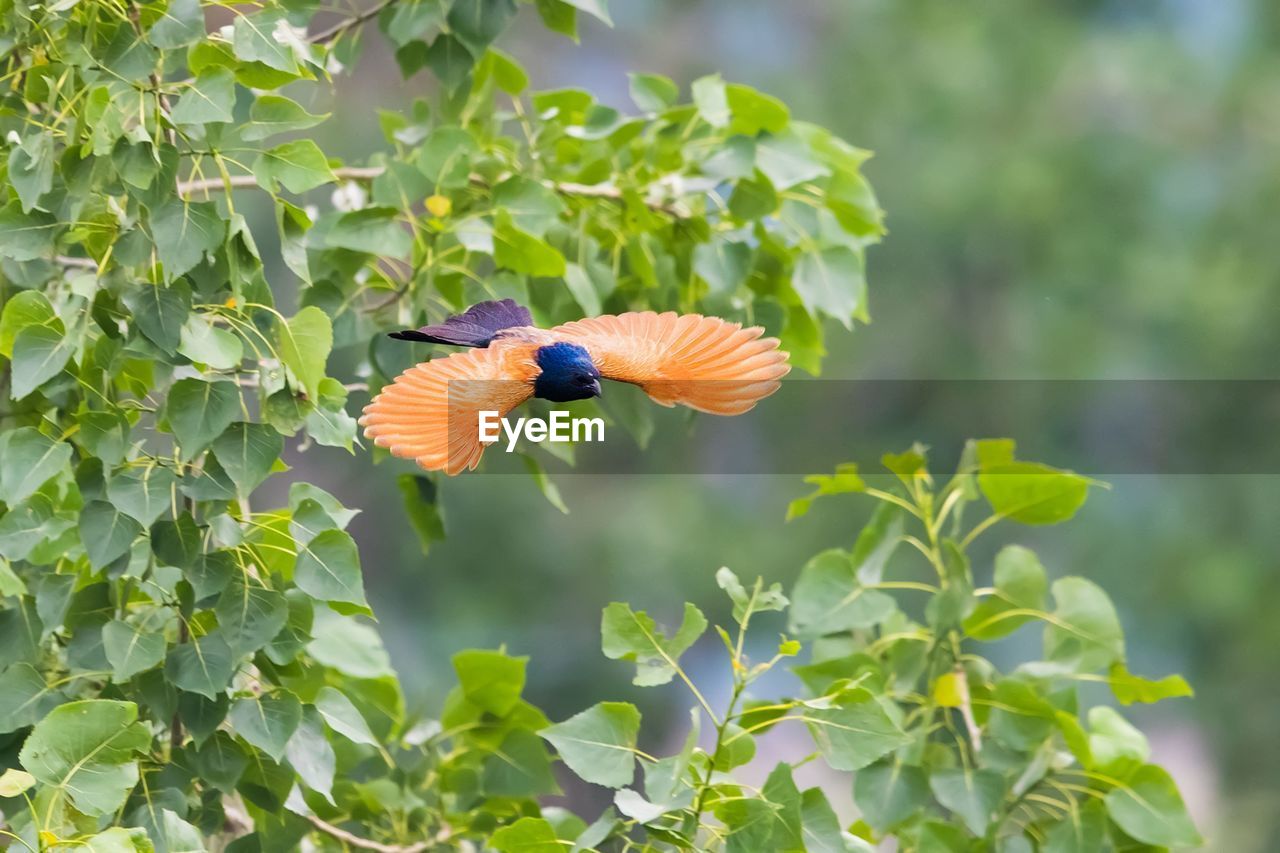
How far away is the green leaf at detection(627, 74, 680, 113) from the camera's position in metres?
1.19

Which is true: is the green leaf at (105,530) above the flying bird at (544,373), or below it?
below

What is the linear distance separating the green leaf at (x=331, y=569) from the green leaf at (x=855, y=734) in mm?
251

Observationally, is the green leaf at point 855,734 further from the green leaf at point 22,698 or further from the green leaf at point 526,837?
the green leaf at point 22,698

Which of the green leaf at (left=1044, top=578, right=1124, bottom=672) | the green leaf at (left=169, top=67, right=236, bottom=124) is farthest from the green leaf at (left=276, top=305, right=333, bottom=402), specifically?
the green leaf at (left=1044, top=578, right=1124, bottom=672)

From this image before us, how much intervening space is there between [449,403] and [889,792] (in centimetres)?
45

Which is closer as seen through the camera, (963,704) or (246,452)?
(246,452)

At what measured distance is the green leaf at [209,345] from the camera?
78 centimetres

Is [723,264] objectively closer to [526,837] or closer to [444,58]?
[444,58]

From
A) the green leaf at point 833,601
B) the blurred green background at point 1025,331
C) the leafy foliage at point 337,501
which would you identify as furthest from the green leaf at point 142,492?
the blurred green background at point 1025,331

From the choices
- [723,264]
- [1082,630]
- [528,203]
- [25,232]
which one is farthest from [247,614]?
[1082,630]

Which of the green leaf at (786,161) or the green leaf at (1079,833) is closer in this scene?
the green leaf at (1079,833)

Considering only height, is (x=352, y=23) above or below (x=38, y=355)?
above

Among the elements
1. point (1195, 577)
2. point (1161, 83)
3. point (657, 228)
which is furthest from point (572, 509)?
point (657, 228)

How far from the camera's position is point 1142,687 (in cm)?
103
